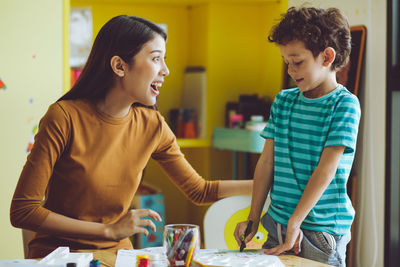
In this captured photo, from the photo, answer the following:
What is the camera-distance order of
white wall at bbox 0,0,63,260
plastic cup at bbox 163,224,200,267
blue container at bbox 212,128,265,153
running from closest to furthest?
plastic cup at bbox 163,224,200,267, white wall at bbox 0,0,63,260, blue container at bbox 212,128,265,153

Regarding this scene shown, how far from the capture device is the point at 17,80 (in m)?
2.37

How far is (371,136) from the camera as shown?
8.10ft

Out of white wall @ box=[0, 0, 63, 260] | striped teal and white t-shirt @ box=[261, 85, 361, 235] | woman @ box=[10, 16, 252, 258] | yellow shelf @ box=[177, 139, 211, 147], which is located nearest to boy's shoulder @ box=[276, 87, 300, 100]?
striped teal and white t-shirt @ box=[261, 85, 361, 235]

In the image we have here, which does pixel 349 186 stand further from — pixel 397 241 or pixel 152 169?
pixel 152 169

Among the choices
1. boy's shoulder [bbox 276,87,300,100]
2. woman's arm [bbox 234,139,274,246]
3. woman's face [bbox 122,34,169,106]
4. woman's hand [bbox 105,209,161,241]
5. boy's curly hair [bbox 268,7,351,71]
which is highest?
boy's curly hair [bbox 268,7,351,71]

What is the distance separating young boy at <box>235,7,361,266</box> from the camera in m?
1.26

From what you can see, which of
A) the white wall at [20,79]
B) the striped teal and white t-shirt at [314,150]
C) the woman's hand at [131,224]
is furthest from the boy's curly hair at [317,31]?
the white wall at [20,79]

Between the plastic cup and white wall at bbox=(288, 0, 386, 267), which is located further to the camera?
white wall at bbox=(288, 0, 386, 267)

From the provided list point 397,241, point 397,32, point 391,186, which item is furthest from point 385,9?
point 397,241

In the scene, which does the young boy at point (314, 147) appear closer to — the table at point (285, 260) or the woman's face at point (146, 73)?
the table at point (285, 260)

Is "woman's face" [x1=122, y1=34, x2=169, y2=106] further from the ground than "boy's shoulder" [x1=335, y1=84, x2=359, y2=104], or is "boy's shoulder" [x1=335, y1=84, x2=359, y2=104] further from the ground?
"woman's face" [x1=122, y1=34, x2=169, y2=106]

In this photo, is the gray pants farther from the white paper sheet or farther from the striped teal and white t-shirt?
the white paper sheet

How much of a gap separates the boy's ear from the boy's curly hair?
11 millimetres

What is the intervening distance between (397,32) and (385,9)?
121mm
